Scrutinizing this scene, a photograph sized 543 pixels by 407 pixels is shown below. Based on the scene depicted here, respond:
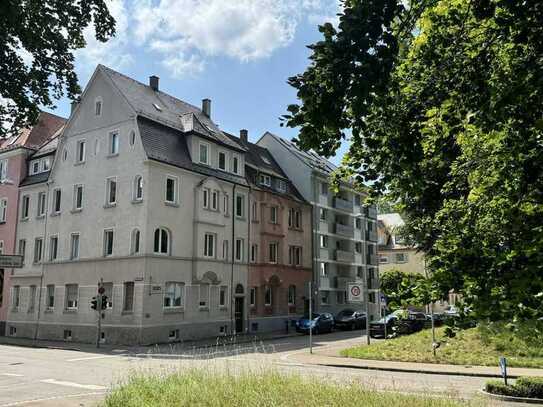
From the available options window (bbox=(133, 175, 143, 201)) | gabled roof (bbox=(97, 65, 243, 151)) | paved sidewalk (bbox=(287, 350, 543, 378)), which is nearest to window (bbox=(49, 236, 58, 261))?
window (bbox=(133, 175, 143, 201))

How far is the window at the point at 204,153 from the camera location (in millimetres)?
34969

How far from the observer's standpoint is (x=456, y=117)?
256 inches

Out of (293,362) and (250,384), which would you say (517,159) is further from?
(293,362)

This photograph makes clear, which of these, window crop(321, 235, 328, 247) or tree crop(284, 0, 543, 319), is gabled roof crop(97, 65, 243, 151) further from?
tree crop(284, 0, 543, 319)

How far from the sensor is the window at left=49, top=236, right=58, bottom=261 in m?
34.6

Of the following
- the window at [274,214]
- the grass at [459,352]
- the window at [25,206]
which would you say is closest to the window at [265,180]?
the window at [274,214]

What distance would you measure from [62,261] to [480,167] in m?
31.1

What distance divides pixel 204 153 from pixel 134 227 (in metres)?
7.80

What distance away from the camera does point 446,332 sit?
18.7 ft

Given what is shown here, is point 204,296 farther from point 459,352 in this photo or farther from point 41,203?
point 459,352

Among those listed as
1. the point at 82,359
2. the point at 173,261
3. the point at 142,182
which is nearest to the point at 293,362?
the point at 82,359

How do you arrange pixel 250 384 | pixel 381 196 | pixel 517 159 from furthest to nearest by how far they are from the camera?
pixel 250 384 → pixel 381 196 → pixel 517 159

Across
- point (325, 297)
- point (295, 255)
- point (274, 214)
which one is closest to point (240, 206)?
point (274, 214)

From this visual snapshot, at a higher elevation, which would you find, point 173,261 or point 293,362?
point 173,261
